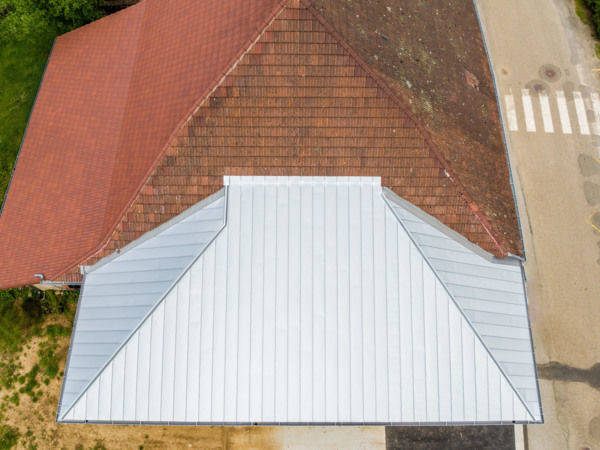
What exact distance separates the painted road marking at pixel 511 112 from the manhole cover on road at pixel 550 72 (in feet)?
10.5

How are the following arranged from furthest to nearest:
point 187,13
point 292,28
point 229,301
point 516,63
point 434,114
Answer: point 516,63, point 187,13, point 434,114, point 229,301, point 292,28

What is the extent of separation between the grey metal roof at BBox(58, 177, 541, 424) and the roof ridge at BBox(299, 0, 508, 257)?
2.06 meters

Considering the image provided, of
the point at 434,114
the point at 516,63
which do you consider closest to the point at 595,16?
the point at 516,63

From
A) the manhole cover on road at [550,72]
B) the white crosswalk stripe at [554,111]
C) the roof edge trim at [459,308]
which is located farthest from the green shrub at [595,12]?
the roof edge trim at [459,308]

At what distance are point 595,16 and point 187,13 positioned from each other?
99.8 feet

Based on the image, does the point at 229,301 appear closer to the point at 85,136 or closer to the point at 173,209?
the point at 173,209

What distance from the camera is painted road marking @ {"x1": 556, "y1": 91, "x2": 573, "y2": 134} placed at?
2775cm

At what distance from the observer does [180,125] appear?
15922 mm

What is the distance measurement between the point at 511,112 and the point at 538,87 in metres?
3.11

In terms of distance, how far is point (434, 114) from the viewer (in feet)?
57.2

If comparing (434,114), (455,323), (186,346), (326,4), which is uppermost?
(326,4)

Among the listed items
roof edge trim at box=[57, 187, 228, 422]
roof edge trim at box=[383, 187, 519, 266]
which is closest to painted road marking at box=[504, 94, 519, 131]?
roof edge trim at box=[383, 187, 519, 266]

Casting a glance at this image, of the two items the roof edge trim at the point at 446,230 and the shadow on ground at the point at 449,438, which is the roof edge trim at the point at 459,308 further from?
the shadow on ground at the point at 449,438

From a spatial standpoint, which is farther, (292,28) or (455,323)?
(455,323)
